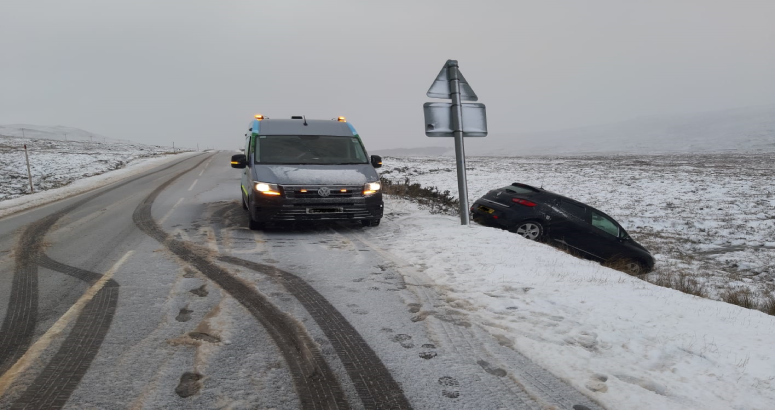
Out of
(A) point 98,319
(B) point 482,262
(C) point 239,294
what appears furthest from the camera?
(B) point 482,262

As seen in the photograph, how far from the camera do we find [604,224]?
29.5 ft

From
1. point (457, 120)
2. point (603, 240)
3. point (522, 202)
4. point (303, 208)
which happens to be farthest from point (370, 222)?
point (603, 240)

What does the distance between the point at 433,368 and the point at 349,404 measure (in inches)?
27.5

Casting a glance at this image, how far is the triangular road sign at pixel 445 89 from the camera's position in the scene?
7.89m

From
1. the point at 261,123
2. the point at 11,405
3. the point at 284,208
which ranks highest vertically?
the point at 261,123

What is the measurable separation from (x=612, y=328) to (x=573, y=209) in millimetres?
5761

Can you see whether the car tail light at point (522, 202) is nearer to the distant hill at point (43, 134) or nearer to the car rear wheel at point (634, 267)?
the car rear wheel at point (634, 267)

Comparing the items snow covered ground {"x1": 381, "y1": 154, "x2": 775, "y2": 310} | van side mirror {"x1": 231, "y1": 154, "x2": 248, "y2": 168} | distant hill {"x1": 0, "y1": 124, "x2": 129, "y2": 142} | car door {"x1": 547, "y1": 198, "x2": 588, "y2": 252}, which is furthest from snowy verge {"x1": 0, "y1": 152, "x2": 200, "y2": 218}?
distant hill {"x1": 0, "y1": 124, "x2": 129, "y2": 142}

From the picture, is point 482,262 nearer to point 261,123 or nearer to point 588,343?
point 588,343

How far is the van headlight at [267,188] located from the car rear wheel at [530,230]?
4.80 meters

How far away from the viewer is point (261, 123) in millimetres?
8938

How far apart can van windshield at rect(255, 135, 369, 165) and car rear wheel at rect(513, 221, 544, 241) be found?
338cm

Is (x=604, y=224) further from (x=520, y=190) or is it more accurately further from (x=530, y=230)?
(x=520, y=190)

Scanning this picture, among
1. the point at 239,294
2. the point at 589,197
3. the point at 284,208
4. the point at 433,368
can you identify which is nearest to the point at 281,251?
the point at 284,208
